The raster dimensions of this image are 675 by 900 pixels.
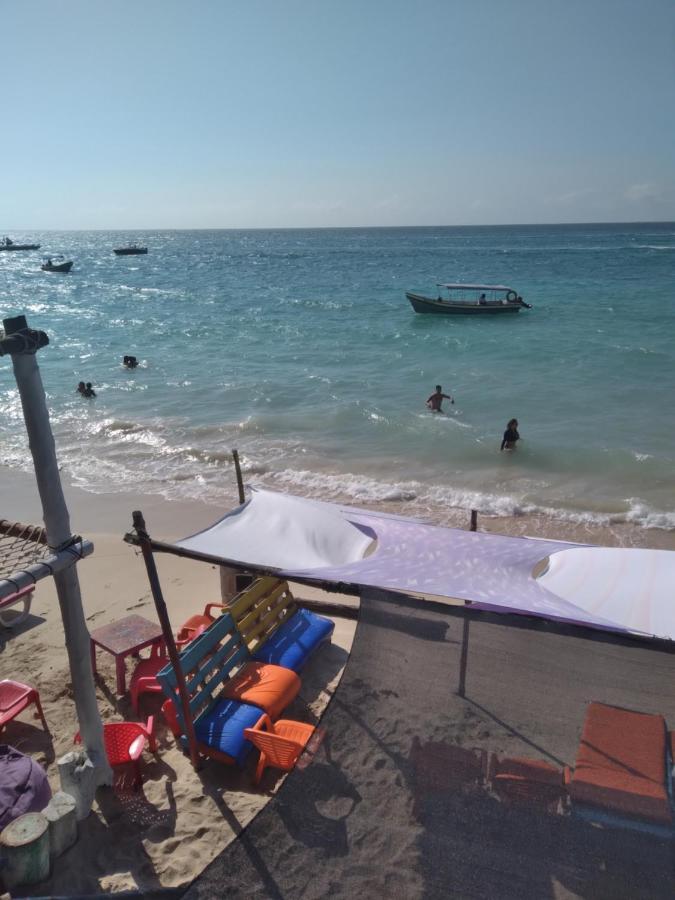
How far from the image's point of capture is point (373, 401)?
21.6 m

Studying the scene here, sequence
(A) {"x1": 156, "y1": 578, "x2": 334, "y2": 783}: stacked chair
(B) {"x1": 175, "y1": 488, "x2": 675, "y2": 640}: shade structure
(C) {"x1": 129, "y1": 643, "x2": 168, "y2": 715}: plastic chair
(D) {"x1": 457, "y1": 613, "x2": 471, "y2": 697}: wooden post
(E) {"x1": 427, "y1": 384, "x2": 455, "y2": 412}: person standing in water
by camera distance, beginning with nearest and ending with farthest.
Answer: (D) {"x1": 457, "y1": 613, "x2": 471, "y2": 697}: wooden post → (B) {"x1": 175, "y1": 488, "x2": 675, "y2": 640}: shade structure → (A) {"x1": 156, "y1": 578, "x2": 334, "y2": 783}: stacked chair → (C) {"x1": 129, "y1": 643, "x2": 168, "y2": 715}: plastic chair → (E) {"x1": 427, "y1": 384, "x2": 455, "y2": 412}: person standing in water

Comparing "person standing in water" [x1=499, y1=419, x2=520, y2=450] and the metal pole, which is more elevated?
the metal pole

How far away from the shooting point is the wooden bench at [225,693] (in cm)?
572

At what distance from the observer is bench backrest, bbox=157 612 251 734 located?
569cm

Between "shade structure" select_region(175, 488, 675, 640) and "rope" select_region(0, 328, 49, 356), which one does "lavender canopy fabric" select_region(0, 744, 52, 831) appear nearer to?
"shade structure" select_region(175, 488, 675, 640)

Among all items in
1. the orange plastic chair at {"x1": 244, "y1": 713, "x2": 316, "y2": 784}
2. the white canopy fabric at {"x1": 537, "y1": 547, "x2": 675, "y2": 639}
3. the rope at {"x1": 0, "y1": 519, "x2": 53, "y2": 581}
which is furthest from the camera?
the orange plastic chair at {"x1": 244, "y1": 713, "x2": 316, "y2": 784}

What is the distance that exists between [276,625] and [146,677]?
146 centimetres

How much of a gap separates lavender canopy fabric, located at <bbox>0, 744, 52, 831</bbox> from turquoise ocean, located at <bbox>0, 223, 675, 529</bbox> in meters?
8.95

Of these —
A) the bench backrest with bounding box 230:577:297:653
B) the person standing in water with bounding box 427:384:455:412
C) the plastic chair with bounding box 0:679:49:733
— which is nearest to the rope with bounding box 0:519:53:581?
the plastic chair with bounding box 0:679:49:733

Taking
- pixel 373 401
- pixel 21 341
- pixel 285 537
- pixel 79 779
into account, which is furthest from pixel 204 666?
pixel 373 401

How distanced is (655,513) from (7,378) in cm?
2289

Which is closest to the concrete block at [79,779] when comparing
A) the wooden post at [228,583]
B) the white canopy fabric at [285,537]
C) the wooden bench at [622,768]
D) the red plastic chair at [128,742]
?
the red plastic chair at [128,742]

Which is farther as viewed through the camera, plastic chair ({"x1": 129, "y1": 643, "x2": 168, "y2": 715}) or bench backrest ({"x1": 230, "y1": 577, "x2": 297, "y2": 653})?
bench backrest ({"x1": 230, "y1": 577, "x2": 297, "y2": 653})

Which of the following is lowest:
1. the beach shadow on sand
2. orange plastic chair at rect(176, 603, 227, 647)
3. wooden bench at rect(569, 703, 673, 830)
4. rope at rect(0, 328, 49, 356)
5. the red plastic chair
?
the beach shadow on sand
